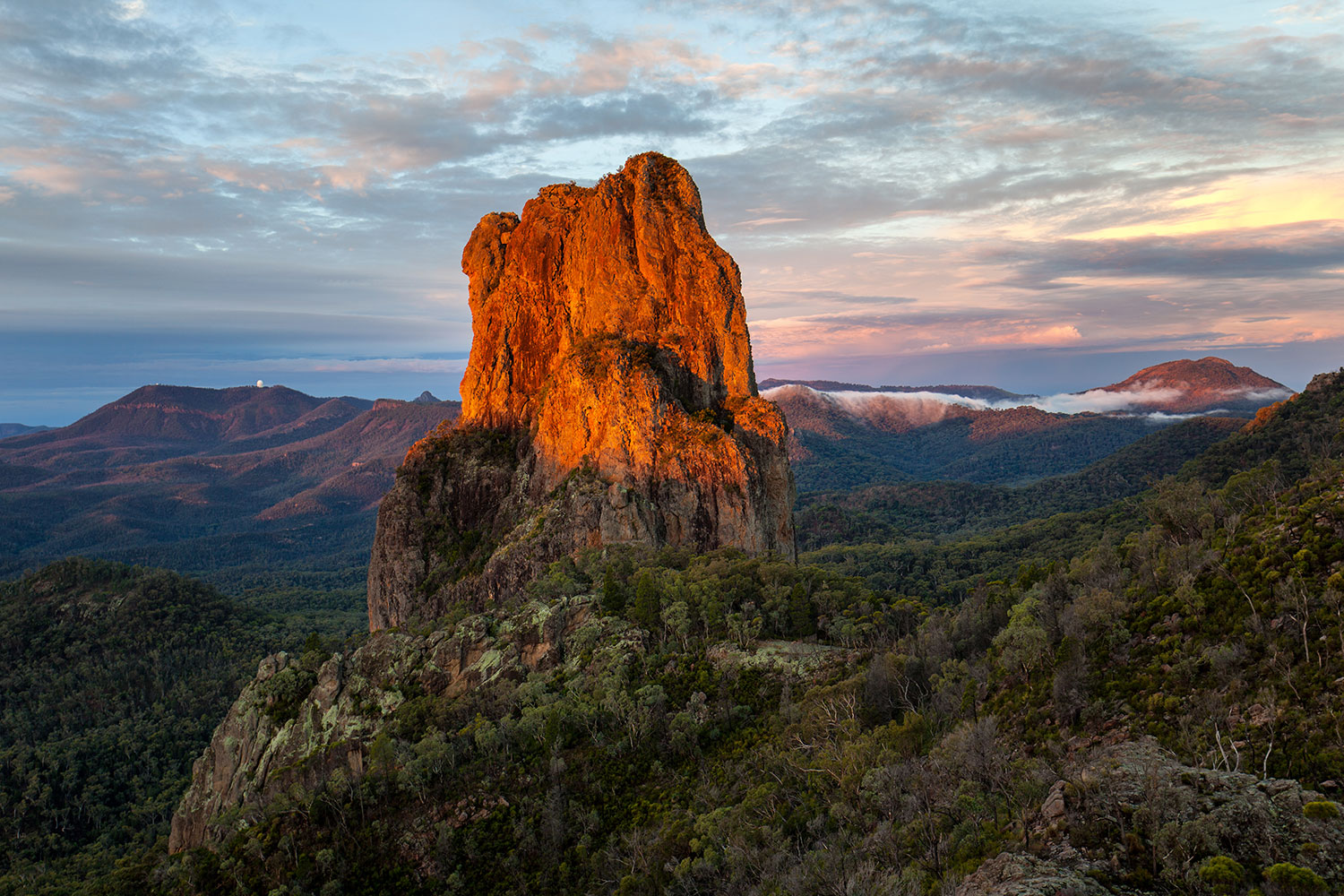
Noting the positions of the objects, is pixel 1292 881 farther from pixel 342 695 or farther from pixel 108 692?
pixel 108 692

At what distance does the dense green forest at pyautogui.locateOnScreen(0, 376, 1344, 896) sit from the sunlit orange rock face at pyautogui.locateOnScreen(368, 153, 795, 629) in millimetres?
22719

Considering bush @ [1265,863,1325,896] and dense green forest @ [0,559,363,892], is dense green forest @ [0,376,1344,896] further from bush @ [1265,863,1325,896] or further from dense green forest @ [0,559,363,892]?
dense green forest @ [0,559,363,892]

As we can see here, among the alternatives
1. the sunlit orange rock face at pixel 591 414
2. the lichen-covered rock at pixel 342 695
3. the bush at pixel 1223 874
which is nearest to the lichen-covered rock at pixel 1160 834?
the bush at pixel 1223 874

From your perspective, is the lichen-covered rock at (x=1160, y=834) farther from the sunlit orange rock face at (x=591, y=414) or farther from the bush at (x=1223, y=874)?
the sunlit orange rock face at (x=591, y=414)

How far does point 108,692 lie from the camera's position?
128 meters

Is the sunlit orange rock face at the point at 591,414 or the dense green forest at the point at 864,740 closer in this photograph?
the dense green forest at the point at 864,740

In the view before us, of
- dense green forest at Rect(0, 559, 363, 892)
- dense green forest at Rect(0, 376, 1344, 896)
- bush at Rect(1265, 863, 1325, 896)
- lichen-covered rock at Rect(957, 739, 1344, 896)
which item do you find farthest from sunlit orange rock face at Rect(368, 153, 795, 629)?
bush at Rect(1265, 863, 1325, 896)

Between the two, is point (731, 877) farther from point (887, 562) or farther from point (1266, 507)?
point (887, 562)

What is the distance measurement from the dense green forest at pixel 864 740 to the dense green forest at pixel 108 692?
23.0 meters

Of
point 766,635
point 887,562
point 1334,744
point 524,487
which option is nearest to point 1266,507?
point 1334,744

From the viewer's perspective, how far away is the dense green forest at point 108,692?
89250mm

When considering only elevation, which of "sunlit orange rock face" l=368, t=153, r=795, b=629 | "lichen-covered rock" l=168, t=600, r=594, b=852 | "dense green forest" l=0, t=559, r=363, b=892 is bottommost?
"dense green forest" l=0, t=559, r=363, b=892

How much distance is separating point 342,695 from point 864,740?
124 ft

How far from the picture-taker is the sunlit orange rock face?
8250 cm
